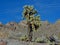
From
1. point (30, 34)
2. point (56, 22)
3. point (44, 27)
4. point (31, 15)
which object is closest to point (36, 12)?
point (31, 15)

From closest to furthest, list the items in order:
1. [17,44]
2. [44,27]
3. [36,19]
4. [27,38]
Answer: [17,44] → [27,38] → [36,19] → [44,27]

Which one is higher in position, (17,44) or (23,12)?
(23,12)

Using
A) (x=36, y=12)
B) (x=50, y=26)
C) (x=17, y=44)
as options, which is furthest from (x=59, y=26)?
(x=17, y=44)

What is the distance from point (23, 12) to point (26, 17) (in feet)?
3.55

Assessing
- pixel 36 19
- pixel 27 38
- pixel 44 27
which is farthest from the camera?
pixel 44 27

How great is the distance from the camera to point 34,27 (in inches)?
1768

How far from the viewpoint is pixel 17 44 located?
86.0 ft

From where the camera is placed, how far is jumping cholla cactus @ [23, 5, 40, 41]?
4459 centimetres

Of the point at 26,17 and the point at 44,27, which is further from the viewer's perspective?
the point at 44,27

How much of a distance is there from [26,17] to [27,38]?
5268 mm

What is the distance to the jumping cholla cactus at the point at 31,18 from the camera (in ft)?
146

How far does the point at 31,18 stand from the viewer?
44906mm

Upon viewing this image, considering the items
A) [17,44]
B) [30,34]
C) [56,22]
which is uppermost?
[56,22]

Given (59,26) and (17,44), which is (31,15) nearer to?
(17,44)
